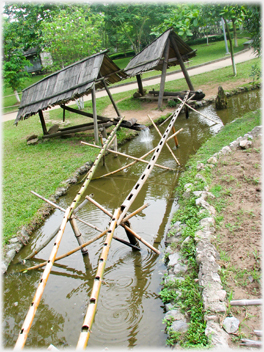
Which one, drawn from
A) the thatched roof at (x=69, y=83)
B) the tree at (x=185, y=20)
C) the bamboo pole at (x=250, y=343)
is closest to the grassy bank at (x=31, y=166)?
the thatched roof at (x=69, y=83)

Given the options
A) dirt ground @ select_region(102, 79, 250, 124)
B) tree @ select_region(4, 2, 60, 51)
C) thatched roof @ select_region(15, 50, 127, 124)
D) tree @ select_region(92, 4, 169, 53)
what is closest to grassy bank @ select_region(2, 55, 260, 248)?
dirt ground @ select_region(102, 79, 250, 124)

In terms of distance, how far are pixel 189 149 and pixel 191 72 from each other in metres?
15.3

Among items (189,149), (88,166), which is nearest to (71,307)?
(88,166)

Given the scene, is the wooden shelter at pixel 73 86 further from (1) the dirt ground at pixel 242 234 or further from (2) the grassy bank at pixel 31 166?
(1) the dirt ground at pixel 242 234

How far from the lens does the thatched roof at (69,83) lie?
10.8 m

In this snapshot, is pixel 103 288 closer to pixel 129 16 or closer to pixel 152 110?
pixel 152 110

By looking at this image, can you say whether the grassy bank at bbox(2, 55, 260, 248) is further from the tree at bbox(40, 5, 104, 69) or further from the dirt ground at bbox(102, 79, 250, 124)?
the tree at bbox(40, 5, 104, 69)

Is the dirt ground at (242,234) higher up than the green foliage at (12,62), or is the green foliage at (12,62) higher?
the green foliage at (12,62)

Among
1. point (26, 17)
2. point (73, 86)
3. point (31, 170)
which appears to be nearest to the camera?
point (31, 170)

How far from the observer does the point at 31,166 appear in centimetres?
1004

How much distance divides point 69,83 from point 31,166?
12.2 ft

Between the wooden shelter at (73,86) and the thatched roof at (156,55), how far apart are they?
7.17 feet

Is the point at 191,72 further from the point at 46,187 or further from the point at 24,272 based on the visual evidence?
the point at 24,272

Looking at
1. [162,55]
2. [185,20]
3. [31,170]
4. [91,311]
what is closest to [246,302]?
[91,311]
